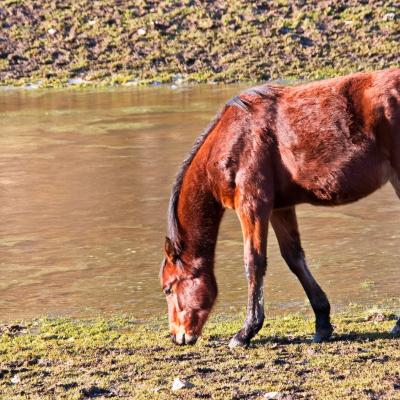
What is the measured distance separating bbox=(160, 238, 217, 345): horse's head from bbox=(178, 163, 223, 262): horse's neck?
9 cm

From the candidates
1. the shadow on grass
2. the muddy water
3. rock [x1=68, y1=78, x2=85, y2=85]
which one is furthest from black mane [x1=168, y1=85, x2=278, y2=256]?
rock [x1=68, y1=78, x2=85, y2=85]

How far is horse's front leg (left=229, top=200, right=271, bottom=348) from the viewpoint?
24.9ft

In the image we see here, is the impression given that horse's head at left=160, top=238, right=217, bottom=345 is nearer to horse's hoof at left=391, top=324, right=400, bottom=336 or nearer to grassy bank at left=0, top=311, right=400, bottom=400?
grassy bank at left=0, top=311, right=400, bottom=400

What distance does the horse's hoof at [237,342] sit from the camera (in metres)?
7.62

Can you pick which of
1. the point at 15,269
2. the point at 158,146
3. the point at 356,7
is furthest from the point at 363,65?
the point at 15,269

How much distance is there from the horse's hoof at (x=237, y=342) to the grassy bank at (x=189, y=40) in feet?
57.2

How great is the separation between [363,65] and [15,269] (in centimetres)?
1597

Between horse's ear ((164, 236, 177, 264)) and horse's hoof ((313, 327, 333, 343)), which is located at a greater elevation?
horse's ear ((164, 236, 177, 264))

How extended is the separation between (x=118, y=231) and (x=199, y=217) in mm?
4368

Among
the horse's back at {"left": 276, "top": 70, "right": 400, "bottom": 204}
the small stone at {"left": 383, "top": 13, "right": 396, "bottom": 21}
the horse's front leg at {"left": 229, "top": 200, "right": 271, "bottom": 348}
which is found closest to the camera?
the horse's back at {"left": 276, "top": 70, "right": 400, "bottom": 204}

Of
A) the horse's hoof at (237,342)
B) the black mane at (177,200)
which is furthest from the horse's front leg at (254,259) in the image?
the black mane at (177,200)

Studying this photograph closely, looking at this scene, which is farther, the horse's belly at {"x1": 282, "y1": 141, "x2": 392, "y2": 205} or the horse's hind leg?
the horse's hind leg

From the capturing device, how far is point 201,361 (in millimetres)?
7207

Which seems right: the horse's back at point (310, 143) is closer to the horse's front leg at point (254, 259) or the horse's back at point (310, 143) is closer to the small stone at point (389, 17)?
the horse's front leg at point (254, 259)
